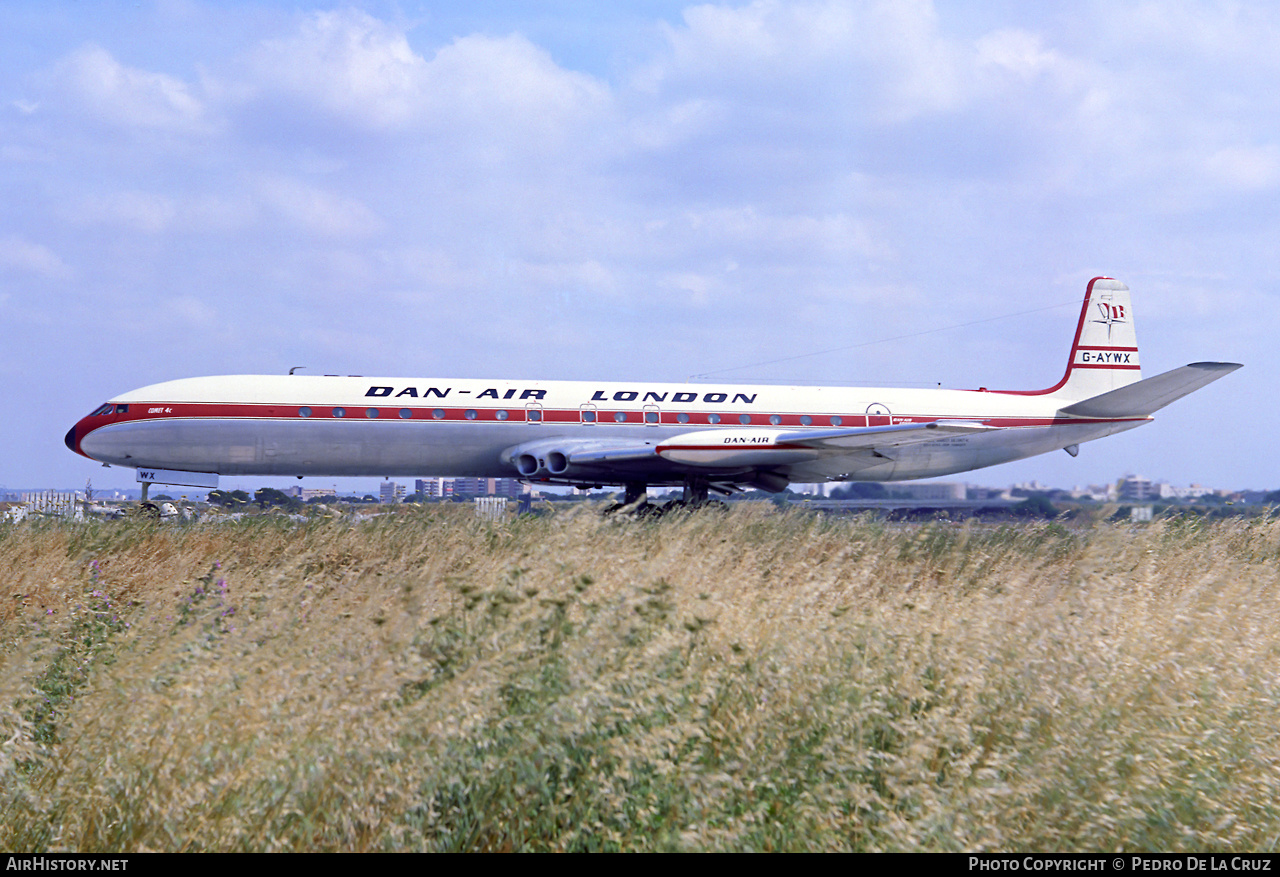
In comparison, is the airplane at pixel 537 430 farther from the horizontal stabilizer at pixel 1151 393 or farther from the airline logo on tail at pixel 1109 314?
the airline logo on tail at pixel 1109 314

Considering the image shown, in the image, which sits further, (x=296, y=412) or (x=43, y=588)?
(x=296, y=412)

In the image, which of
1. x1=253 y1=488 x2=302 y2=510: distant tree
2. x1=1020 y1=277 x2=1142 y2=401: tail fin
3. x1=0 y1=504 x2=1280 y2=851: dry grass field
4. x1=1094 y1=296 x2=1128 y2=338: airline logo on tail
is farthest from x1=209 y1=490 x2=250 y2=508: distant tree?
x1=1094 y1=296 x2=1128 y2=338: airline logo on tail

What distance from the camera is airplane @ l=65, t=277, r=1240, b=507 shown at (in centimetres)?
1783

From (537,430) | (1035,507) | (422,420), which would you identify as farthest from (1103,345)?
(422,420)

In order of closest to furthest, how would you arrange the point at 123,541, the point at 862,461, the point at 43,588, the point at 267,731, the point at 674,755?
the point at 267,731, the point at 674,755, the point at 43,588, the point at 123,541, the point at 862,461

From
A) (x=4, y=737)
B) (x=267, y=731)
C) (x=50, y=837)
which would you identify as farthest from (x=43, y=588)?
A: (x=267, y=731)

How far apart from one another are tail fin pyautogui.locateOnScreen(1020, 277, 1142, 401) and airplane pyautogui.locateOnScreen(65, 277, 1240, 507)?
215cm

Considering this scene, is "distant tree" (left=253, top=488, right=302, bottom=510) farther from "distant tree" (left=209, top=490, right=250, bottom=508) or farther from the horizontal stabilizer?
the horizontal stabilizer

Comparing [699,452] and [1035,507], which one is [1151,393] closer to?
[1035,507]

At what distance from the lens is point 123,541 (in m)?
11.7

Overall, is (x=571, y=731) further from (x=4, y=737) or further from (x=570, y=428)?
(x=570, y=428)

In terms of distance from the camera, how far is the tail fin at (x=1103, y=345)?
23406 mm

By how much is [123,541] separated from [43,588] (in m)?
2.50

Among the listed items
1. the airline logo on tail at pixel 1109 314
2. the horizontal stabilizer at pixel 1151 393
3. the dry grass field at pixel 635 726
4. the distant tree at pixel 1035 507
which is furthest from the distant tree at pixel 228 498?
the airline logo on tail at pixel 1109 314
